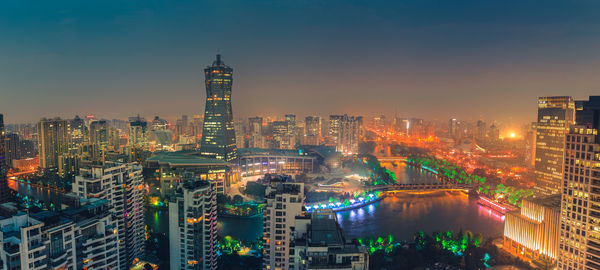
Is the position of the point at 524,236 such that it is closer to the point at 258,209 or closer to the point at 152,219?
the point at 258,209

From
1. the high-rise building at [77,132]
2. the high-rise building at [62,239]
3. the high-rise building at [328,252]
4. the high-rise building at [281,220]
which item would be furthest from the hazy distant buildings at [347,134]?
the high-rise building at [328,252]

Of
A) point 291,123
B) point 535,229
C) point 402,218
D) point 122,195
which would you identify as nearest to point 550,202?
point 535,229

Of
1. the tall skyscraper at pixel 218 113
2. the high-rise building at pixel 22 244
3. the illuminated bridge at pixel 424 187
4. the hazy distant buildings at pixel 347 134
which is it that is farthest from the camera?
the hazy distant buildings at pixel 347 134

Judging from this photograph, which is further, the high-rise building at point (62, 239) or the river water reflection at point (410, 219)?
the river water reflection at point (410, 219)

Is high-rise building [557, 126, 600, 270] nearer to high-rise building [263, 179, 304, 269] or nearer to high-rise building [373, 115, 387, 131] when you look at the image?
high-rise building [263, 179, 304, 269]

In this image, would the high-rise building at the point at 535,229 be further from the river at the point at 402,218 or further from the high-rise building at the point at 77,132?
the high-rise building at the point at 77,132

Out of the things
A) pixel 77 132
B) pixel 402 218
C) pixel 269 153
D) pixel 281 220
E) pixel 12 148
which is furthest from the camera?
pixel 77 132

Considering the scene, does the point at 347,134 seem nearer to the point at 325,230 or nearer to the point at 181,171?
the point at 181,171
